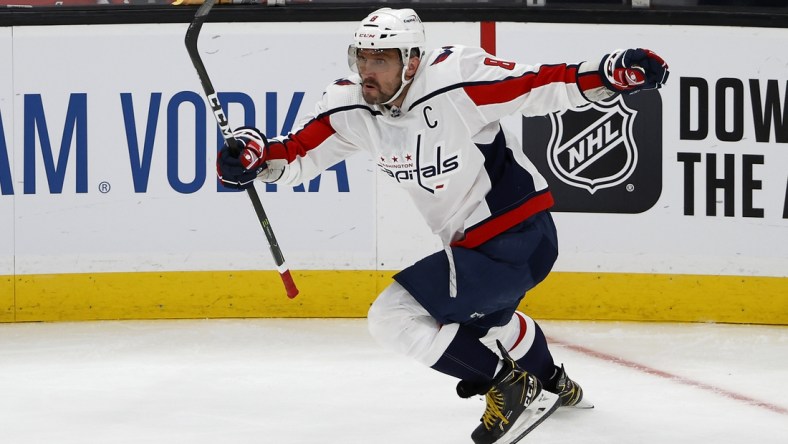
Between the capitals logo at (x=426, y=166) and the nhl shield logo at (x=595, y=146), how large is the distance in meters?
1.89

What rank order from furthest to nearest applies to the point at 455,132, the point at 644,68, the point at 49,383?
1. the point at 49,383
2. the point at 455,132
3. the point at 644,68

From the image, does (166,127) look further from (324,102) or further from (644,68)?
(644,68)

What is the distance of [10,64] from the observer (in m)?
4.77

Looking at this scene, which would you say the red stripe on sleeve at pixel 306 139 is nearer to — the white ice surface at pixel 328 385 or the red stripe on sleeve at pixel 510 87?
the red stripe on sleeve at pixel 510 87

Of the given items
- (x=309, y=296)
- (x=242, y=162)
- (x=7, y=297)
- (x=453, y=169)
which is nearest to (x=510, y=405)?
(x=453, y=169)

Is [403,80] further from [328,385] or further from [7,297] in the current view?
[7,297]

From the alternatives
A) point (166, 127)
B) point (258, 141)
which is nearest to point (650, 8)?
point (166, 127)

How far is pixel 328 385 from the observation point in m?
3.75

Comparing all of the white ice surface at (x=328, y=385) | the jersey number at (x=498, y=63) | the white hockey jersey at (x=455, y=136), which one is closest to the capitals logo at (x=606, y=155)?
the white ice surface at (x=328, y=385)

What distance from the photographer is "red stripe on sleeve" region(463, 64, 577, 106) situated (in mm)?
2859

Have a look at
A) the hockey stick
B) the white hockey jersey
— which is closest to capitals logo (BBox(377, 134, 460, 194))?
the white hockey jersey

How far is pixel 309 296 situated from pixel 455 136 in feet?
6.76

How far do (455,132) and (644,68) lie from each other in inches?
19.4

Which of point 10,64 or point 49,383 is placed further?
point 10,64
